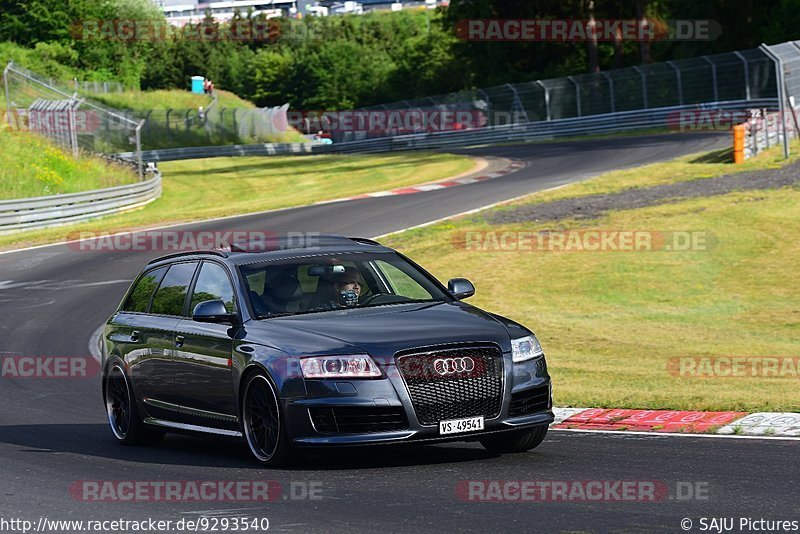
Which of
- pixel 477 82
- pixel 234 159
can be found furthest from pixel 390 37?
pixel 234 159

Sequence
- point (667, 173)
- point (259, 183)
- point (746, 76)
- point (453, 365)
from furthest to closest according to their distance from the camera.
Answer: point (746, 76) < point (259, 183) < point (667, 173) < point (453, 365)

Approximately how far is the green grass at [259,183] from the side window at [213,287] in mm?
21804

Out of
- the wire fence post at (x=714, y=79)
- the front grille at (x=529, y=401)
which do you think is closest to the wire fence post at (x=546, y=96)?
the wire fence post at (x=714, y=79)

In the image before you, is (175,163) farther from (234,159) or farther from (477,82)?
(477,82)

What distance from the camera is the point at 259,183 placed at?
172ft

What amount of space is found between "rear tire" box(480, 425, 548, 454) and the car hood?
0.79m

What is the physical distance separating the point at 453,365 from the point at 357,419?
72 centimetres

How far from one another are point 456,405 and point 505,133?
53.2m

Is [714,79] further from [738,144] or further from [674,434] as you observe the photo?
[674,434]

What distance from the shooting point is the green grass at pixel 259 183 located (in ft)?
117

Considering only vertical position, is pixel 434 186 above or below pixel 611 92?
below

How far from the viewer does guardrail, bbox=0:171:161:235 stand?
3350cm

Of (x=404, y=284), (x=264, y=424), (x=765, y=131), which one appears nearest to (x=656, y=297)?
(x=404, y=284)

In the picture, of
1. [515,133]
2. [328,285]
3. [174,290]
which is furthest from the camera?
[515,133]
